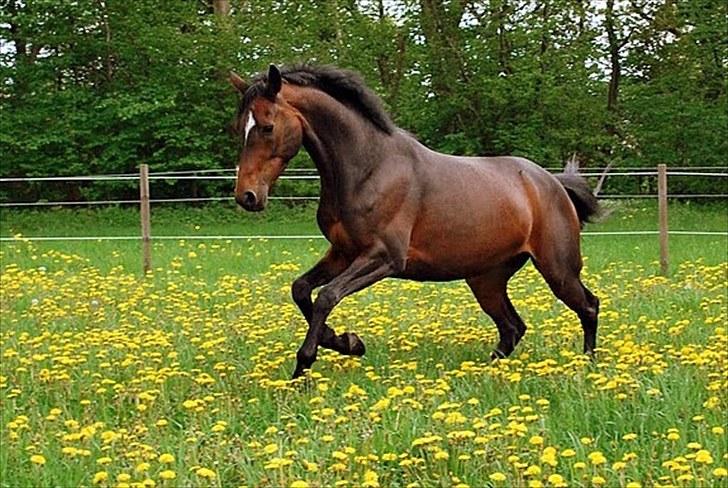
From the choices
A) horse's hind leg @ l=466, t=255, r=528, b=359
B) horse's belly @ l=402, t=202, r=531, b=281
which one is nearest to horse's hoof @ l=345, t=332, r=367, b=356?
horse's belly @ l=402, t=202, r=531, b=281

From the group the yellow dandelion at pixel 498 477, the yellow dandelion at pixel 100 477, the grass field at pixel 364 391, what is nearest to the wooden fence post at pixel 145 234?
the grass field at pixel 364 391

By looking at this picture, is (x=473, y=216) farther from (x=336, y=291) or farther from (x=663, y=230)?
(x=663, y=230)

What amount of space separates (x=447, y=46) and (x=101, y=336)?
827 inches

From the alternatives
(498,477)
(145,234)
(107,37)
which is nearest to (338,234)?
(498,477)

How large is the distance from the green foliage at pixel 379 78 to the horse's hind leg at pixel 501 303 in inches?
732

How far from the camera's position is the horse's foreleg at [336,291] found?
19.6ft

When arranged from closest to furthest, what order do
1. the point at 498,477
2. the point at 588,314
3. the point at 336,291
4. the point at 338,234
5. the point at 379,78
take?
the point at 498,477
the point at 336,291
the point at 338,234
the point at 588,314
the point at 379,78

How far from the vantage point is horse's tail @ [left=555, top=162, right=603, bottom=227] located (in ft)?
25.3

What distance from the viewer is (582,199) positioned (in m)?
7.70

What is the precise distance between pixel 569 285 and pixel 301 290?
6.46ft

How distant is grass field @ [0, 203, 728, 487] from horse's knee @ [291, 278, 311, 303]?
0.42m

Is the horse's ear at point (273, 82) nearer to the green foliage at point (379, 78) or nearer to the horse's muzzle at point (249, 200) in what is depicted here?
the horse's muzzle at point (249, 200)

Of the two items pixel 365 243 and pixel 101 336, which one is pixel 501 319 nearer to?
pixel 365 243

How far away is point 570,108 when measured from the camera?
87.4 ft
